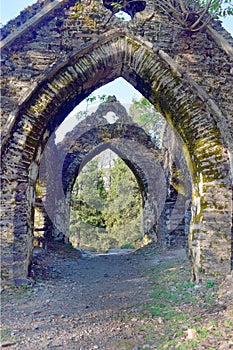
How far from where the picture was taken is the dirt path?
334 cm

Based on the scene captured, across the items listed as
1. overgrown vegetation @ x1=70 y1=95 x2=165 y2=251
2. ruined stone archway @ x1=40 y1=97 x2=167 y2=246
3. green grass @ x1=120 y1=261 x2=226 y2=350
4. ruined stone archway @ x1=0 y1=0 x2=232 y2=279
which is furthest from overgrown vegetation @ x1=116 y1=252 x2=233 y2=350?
overgrown vegetation @ x1=70 y1=95 x2=165 y2=251

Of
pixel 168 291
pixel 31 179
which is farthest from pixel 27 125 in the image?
pixel 168 291

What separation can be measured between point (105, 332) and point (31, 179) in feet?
9.70

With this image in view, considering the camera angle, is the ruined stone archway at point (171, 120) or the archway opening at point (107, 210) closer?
the ruined stone archway at point (171, 120)

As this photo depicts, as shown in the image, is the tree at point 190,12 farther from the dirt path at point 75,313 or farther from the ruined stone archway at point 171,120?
the dirt path at point 75,313

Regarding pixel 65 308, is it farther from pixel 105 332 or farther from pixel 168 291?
pixel 168 291

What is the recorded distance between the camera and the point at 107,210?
2559 cm

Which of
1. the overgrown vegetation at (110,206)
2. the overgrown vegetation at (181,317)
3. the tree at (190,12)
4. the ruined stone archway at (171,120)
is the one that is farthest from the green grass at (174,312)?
the overgrown vegetation at (110,206)

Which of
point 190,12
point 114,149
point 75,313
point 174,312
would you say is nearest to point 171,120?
point 190,12

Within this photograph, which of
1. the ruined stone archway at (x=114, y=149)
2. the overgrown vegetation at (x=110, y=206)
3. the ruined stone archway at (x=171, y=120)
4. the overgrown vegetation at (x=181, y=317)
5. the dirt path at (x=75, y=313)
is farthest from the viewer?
the overgrown vegetation at (x=110, y=206)

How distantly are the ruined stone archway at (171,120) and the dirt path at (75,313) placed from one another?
29.2 inches

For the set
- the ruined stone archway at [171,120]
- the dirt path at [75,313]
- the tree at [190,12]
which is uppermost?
the tree at [190,12]

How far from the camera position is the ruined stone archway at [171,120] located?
524cm

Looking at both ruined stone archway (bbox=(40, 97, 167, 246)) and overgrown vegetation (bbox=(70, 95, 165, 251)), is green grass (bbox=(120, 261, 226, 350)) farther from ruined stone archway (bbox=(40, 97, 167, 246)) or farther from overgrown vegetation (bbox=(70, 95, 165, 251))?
overgrown vegetation (bbox=(70, 95, 165, 251))
